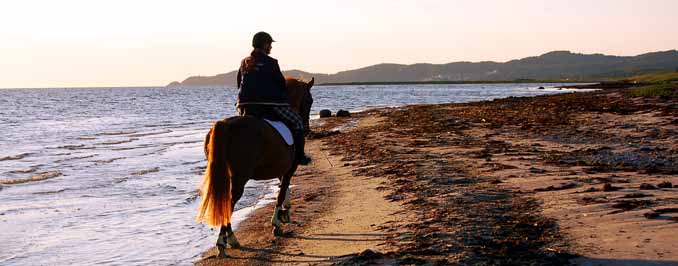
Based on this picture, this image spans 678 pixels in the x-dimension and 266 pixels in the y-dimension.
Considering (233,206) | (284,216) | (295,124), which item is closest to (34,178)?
(284,216)

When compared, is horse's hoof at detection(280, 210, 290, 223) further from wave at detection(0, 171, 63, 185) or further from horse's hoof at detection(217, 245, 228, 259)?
wave at detection(0, 171, 63, 185)

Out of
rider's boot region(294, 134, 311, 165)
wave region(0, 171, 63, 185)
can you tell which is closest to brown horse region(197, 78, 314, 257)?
rider's boot region(294, 134, 311, 165)

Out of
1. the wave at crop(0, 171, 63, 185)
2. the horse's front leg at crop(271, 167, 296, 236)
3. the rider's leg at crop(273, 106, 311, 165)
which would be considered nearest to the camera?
the rider's leg at crop(273, 106, 311, 165)

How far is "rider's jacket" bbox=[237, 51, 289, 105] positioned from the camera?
9273 mm

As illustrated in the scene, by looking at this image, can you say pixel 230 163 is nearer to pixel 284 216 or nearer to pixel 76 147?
pixel 284 216

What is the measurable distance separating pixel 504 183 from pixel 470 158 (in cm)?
409

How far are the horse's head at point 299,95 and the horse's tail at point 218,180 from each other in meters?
1.87

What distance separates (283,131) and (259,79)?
0.72 metres

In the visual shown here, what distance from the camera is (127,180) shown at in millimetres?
16750

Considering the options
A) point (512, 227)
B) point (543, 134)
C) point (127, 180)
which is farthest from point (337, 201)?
point (543, 134)

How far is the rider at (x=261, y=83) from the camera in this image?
9.28 m

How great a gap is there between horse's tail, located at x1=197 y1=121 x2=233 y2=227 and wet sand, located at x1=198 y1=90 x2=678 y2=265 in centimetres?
56

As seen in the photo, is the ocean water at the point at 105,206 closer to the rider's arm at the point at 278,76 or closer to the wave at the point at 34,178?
the wave at the point at 34,178

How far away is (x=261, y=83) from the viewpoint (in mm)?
9289
